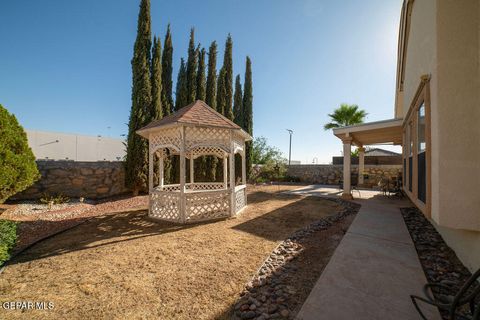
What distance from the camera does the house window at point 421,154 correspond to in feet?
13.3

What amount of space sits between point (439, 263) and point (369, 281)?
5.63 feet

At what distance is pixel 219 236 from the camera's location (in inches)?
187

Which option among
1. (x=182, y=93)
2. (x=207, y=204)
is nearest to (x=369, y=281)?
(x=207, y=204)

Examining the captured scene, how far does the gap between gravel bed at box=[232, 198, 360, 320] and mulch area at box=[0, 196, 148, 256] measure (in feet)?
15.9

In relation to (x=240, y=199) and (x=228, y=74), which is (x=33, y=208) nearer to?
(x=240, y=199)

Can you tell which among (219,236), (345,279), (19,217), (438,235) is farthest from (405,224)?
(19,217)

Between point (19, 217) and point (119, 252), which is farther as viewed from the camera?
point (19, 217)

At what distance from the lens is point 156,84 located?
11227mm

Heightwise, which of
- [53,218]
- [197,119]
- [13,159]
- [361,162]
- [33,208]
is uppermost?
[197,119]

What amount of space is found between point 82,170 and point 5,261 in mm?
7004

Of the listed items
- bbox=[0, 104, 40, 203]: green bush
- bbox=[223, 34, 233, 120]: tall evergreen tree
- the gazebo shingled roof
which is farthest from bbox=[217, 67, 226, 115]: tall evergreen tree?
bbox=[0, 104, 40, 203]: green bush

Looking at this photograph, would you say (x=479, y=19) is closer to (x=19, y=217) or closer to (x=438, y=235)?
(x=438, y=235)

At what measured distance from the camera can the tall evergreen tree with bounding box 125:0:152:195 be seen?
34.0 ft

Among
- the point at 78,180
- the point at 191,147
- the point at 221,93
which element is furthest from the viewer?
the point at 221,93
